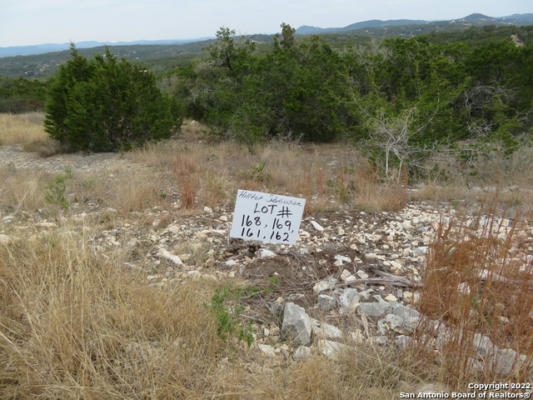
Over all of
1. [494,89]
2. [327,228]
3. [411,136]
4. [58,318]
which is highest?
[494,89]

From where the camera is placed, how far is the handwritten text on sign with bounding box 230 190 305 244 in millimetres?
2852

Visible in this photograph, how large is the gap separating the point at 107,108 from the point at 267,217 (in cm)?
638

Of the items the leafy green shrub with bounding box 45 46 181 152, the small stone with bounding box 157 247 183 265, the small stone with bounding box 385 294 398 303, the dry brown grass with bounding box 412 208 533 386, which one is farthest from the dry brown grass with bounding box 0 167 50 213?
the dry brown grass with bounding box 412 208 533 386

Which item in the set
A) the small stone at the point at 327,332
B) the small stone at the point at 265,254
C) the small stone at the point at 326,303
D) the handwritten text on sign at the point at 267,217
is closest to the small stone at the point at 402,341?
the small stone at the point at 327,332

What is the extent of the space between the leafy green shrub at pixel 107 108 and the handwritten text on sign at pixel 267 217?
19.1 feet

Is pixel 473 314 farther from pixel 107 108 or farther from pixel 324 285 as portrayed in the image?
pixel 107 108

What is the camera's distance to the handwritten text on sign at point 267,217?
112 inches

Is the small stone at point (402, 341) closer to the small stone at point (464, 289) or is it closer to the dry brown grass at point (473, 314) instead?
the dry brown grass at point (473, 314)

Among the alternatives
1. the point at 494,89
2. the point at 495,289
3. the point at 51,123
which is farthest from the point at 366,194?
the point at 51,123

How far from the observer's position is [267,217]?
2869 mm

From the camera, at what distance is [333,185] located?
462 centimetres

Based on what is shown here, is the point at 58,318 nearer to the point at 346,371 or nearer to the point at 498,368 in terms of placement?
the point at 346,371

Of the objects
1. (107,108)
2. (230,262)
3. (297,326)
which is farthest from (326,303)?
(107,108)

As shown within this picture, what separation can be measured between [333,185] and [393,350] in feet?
9.72
